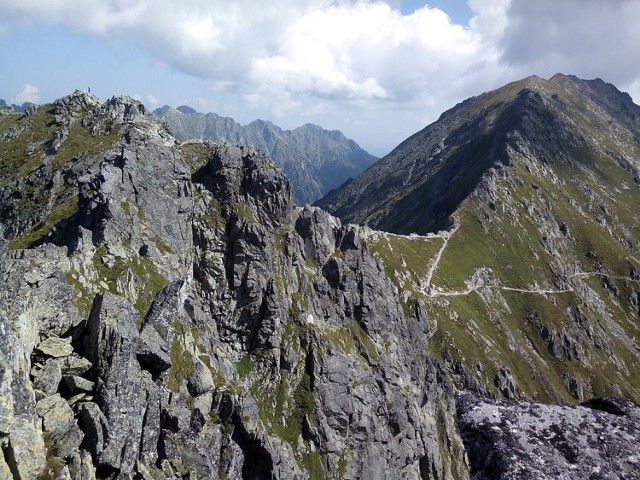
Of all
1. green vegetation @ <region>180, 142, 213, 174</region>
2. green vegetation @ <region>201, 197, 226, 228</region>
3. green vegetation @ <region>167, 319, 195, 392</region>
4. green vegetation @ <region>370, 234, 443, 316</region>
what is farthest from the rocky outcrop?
green vegetation @ <region>180, 142, 213, 174</region>

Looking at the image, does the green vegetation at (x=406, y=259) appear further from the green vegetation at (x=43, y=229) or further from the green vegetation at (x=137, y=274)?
the green vegetation at (x=43, y=229)

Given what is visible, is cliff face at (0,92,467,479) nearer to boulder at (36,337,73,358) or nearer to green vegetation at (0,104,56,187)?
boulder at (36,337,73,358)

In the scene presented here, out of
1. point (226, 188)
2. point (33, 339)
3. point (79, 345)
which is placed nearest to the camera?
point (33, 339)

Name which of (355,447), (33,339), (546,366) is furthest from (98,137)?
(546,366)

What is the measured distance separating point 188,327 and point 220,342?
43.0 ft

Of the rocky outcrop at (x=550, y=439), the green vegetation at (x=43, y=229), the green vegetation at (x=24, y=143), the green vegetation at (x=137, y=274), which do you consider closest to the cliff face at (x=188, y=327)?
the green vegetation at (x=137, y=274)

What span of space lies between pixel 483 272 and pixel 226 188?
114 m

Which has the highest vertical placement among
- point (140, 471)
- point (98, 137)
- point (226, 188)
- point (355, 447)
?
point (98, 137)

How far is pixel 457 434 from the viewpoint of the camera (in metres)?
95.2

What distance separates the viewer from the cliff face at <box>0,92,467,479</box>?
21.9 metres

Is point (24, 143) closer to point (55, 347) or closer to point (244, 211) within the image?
point (244, 211)

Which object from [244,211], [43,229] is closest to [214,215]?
[244,211]

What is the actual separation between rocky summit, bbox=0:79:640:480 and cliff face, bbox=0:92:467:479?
0.63 ft

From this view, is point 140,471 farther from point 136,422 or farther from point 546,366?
A: point 546,366
